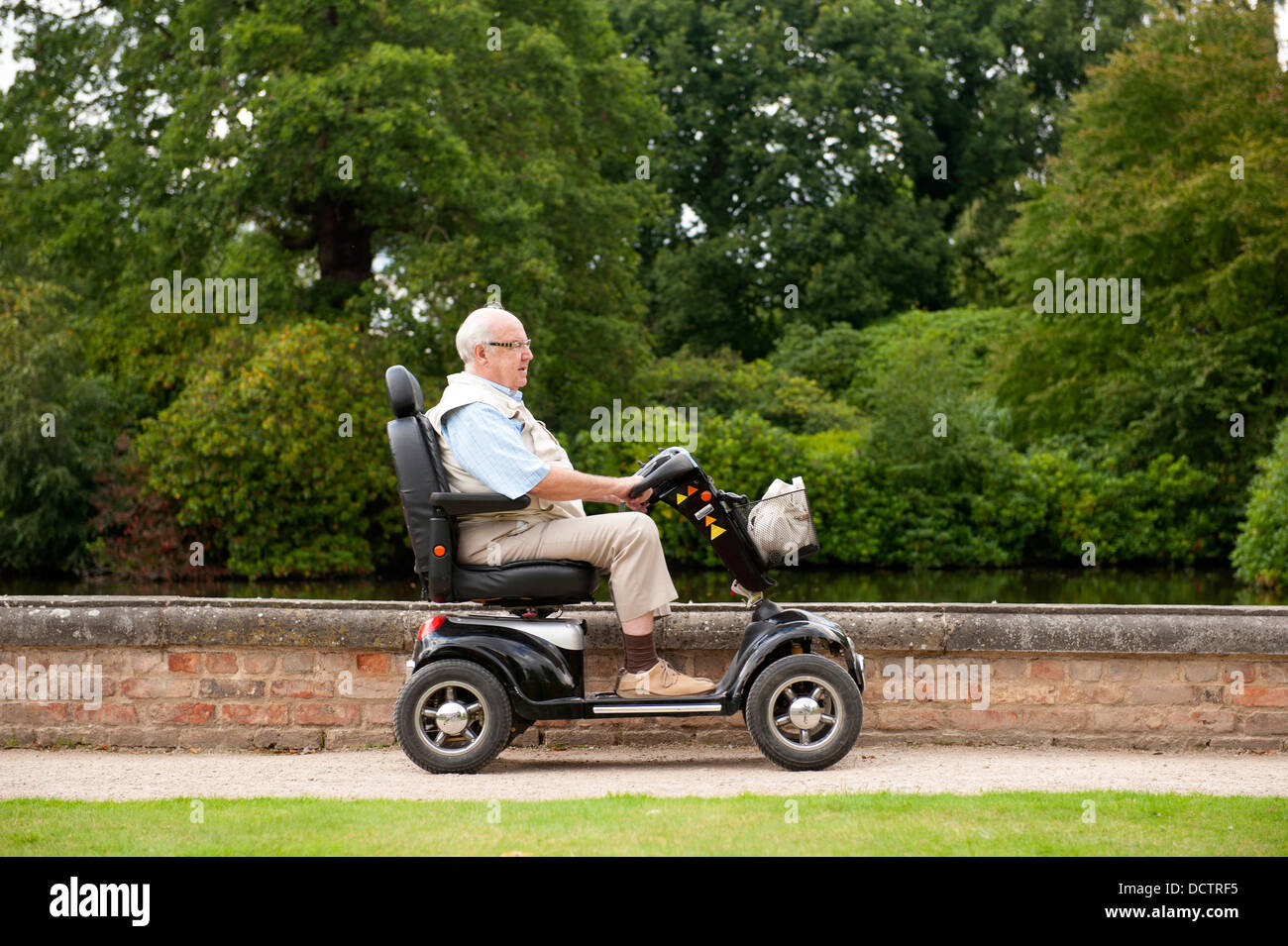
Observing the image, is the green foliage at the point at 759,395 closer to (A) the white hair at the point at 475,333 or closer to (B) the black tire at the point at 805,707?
(A) the white hair at the point at 475,333

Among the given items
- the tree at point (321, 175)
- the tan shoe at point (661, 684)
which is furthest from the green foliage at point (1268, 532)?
the tan shoe at point (661, 684)

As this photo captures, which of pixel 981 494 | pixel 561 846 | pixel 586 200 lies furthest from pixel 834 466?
pixel 561 846

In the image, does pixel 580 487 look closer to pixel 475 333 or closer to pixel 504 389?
pixel 504 389

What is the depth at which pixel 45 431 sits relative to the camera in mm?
22031

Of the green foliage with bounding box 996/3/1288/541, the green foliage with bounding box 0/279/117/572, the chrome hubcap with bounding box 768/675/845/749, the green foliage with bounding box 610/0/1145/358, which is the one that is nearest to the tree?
the green foliage with bounding box 0/279/117/572

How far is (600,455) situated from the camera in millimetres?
24250

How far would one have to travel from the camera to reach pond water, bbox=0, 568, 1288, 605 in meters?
18.3

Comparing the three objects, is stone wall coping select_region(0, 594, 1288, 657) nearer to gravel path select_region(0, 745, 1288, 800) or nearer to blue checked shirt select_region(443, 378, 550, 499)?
gravel path select_region(0, 745, 1288, 800)

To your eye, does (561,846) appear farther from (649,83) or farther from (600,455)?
(649,83)

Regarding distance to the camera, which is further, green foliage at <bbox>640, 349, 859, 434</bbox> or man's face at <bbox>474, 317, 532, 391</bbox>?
→ green foliage at <bbox>640, 349, 859, 434</bbox>

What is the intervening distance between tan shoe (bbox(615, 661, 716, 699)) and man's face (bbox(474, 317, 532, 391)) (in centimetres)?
125

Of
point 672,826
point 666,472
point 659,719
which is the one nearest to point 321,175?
point 659,719

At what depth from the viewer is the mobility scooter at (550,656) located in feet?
18.3
